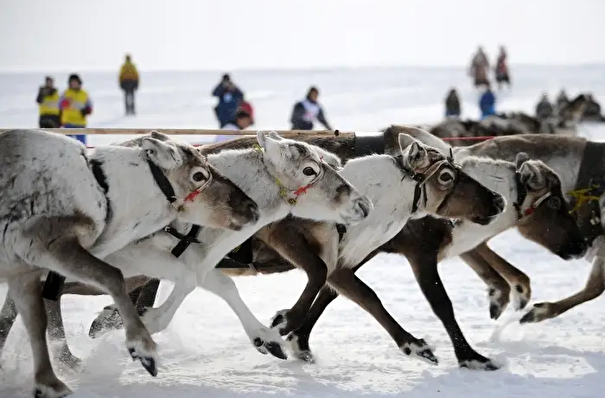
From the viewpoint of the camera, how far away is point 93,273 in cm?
555

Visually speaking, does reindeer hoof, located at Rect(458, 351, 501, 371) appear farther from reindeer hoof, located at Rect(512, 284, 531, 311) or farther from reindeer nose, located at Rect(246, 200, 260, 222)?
reindeer hoof, located at Rect(512, 284, 531, 311)

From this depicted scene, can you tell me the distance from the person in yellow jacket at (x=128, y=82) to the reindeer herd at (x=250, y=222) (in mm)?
19450

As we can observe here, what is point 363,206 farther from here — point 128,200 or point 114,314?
point 114,314

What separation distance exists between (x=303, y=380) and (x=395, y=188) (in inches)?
61.3

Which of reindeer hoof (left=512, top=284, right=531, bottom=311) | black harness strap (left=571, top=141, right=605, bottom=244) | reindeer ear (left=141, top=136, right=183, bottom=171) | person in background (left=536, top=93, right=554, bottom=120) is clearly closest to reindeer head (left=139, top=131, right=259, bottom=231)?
reindeer ear (left=141, top=136, right=183, bottom=171)

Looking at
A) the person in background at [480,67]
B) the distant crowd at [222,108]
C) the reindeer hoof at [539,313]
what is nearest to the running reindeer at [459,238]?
the reindeer hoof at [539,313]

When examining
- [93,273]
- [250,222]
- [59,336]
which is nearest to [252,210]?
[250,222]

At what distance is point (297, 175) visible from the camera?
661 cm

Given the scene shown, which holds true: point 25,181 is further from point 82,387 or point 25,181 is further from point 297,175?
point 297,175

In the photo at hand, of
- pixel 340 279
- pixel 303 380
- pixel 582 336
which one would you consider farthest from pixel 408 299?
Result: pixel 303 380

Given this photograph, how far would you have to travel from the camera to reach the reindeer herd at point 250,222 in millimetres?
5680

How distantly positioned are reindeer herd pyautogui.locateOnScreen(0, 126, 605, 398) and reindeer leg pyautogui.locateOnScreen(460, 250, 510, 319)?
4 centimetres

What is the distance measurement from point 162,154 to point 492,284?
376cm

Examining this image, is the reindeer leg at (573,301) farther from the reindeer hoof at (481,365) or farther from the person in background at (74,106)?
the person in background at (74,106)
